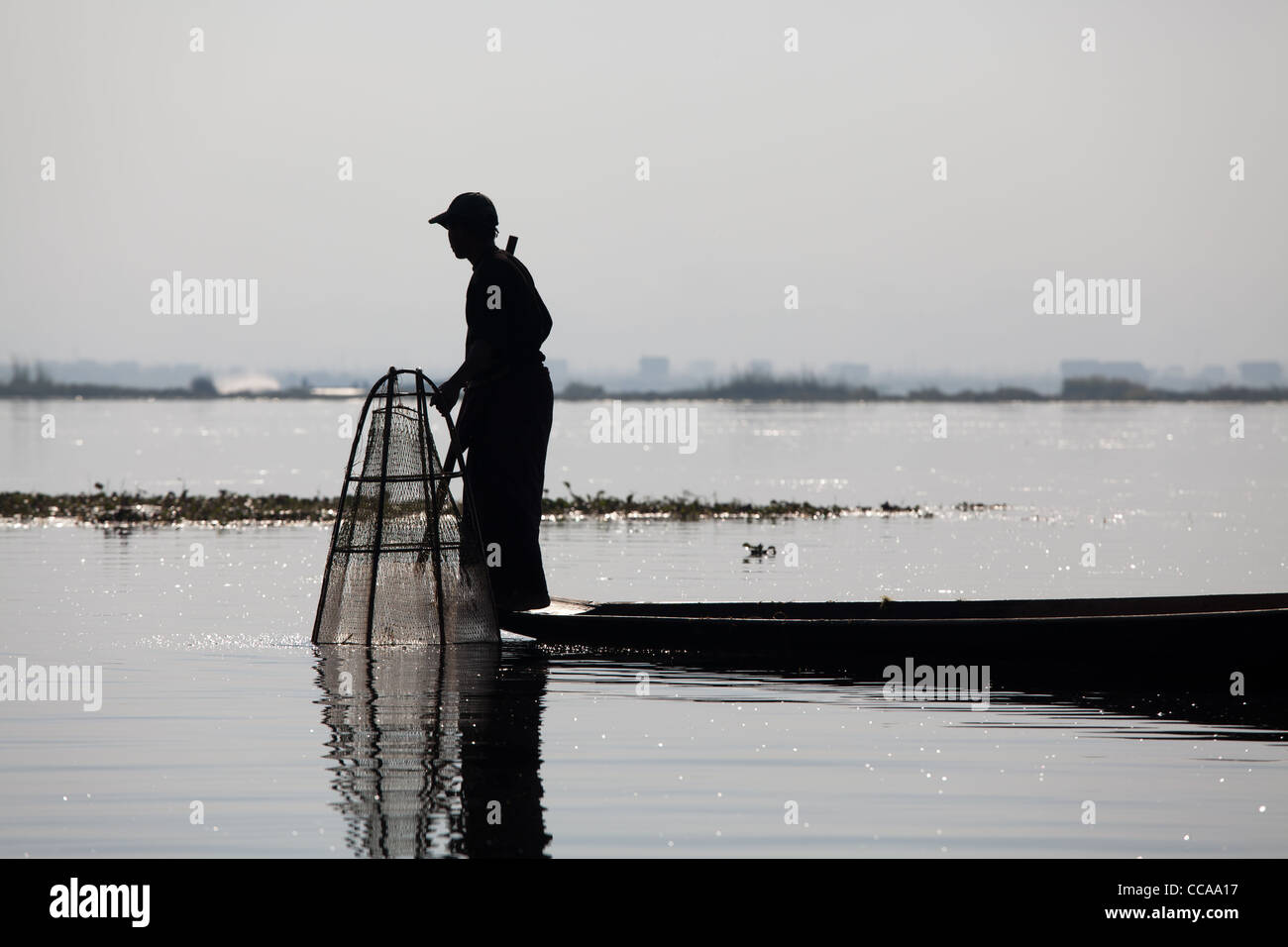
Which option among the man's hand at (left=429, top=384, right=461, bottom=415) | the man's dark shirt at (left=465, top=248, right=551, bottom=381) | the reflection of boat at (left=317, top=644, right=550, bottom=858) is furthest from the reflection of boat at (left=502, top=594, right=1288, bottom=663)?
the man's dark shirt at (left=465, top=248, right=551, bottom=381)

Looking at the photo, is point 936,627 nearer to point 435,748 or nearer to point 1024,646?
point 1024,646

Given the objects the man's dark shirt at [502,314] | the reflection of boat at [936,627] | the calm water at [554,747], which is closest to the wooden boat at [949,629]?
the reflection of boat at [936,627]

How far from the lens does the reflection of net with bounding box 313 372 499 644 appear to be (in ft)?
41.6

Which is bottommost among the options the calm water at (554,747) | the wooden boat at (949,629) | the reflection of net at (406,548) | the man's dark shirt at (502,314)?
the calm water at (554,747)

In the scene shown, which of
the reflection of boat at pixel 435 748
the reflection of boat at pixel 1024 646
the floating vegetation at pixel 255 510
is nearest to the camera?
the reflection of boat at pixel 435 748

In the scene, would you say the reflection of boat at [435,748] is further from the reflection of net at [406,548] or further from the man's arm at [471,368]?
the man's arm at [471,368]

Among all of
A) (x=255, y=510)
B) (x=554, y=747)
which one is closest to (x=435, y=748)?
(x=554, y=747)

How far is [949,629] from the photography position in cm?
1172

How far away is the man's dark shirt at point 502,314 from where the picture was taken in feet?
41.5

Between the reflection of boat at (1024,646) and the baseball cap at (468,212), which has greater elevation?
the baseball cap at (468,212)

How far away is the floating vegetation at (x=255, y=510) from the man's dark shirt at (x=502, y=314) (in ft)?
57.0
